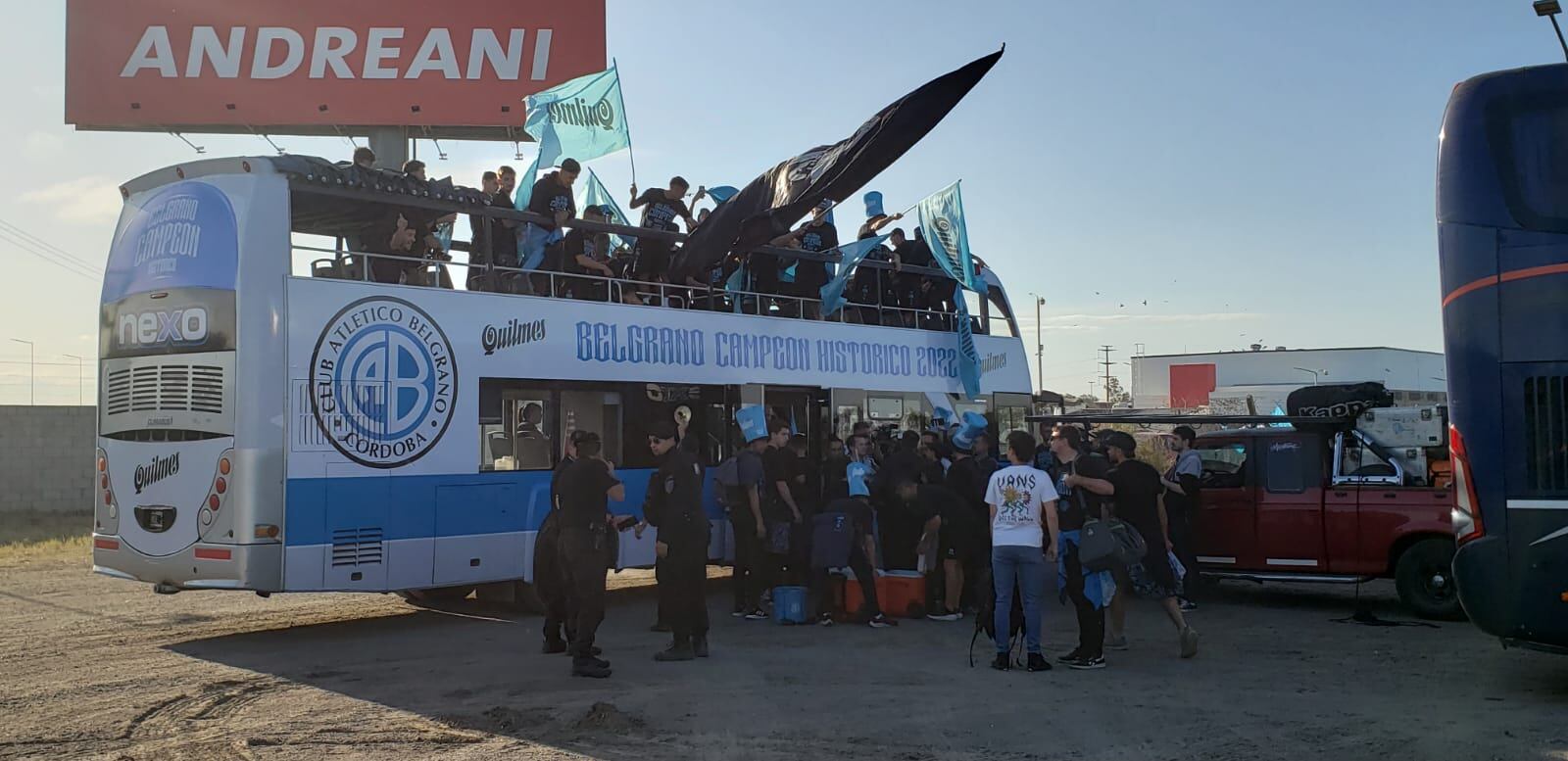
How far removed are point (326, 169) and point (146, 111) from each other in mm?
19153

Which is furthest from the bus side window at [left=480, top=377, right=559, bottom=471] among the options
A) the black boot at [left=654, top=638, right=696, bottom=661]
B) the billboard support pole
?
the billboard support pole

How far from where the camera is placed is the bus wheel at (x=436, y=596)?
42.1 ft

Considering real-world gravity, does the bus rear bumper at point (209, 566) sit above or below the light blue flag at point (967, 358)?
below

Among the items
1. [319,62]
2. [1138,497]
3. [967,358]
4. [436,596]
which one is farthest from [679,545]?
[319,62]

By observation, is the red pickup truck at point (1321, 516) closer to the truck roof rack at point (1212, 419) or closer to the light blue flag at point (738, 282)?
the truck roof rack at point (1212, 419)

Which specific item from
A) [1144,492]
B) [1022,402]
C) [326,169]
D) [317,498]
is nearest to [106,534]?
[317,498]

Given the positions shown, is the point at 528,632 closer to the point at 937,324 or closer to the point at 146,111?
the point at 937,324

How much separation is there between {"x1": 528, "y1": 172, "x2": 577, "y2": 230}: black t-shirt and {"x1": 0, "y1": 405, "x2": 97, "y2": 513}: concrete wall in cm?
1804

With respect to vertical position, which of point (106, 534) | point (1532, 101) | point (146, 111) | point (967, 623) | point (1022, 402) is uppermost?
point (146, 111)

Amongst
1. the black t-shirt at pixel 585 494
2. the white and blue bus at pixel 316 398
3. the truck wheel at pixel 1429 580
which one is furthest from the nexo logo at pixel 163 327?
the truck wheel at pixel 1429 580

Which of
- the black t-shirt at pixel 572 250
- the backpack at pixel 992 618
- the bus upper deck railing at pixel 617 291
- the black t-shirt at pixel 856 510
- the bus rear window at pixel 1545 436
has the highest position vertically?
the black t-shirt at pixel 572 250

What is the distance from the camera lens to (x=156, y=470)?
998 centimetres

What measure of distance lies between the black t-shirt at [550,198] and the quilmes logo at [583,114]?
3.02 metres

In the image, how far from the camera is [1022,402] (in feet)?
57.8
